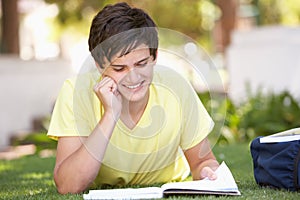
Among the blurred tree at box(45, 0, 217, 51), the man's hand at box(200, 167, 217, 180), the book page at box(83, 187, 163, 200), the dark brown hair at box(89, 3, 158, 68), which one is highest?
the dark brown hair at box(89, 3, 158, 68)

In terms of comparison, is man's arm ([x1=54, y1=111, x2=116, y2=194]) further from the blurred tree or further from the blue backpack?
the blurred tree

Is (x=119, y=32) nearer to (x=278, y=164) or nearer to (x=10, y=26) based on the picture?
(x=278, y=164)

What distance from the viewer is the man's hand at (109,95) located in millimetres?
3076

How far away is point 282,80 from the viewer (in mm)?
9516

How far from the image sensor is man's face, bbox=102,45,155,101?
303 cm

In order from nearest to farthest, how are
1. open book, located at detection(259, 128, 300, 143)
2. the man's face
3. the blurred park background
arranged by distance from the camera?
the man's face
open book, located at detection(259, 128, 300, 143)
the blurred park background

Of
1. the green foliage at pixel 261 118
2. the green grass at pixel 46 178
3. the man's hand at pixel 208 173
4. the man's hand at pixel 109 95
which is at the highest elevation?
the man's hand at pixel 109 95

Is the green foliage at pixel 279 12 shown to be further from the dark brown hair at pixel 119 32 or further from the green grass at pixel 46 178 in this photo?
the dark brown hair at pixel 119 32

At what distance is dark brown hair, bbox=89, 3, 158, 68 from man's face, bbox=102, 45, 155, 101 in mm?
26

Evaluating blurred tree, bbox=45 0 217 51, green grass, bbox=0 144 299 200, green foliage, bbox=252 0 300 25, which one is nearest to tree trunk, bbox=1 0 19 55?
blurred tree, bbox=45 0 217 51

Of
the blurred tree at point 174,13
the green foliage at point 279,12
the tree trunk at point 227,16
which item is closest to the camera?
the tree trunk at point 227,16

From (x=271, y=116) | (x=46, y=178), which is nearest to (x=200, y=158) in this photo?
(x=46, y=178)

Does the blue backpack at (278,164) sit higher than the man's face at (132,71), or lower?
lower

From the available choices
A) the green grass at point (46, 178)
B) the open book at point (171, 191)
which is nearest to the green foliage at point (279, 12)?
the green grass at point (46, 178)
